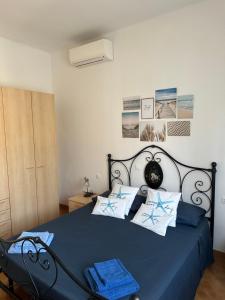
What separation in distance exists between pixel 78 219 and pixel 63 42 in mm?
2671

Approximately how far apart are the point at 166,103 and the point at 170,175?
900 millimetres

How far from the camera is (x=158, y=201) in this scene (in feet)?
8.30

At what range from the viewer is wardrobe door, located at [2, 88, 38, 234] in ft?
9.75

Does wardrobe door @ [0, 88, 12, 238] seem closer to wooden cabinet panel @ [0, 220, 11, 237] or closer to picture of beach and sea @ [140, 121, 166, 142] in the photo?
wooden cabinet panel @ [0, 220, 11, 237]

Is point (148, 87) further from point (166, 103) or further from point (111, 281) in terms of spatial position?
point (111, 281)

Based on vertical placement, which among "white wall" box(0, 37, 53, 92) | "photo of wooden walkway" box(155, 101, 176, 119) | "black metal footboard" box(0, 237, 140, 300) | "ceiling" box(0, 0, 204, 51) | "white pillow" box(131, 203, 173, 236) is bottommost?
"black metal footboard" box(0, 237, 140, 300)

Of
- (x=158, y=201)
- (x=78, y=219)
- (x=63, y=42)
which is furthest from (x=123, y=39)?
(x=78, y=219)

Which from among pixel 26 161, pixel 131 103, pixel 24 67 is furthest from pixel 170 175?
pixel 24 67

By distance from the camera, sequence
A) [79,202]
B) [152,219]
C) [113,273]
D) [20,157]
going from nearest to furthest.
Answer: [113,273]
[152,219]
[20,157]
[79,202]

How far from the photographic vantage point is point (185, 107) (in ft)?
8.88

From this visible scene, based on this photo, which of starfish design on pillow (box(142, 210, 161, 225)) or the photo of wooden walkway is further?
the photo of wooden walkway

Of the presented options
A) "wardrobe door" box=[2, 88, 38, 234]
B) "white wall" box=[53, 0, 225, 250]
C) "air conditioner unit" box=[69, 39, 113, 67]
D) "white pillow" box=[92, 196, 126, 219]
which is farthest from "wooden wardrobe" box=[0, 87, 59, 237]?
"white pillow" box=[92, 196, 126, 219]

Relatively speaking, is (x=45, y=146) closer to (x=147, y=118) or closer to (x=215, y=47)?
(x=147, y=118)

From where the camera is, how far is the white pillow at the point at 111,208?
8.60 feet
